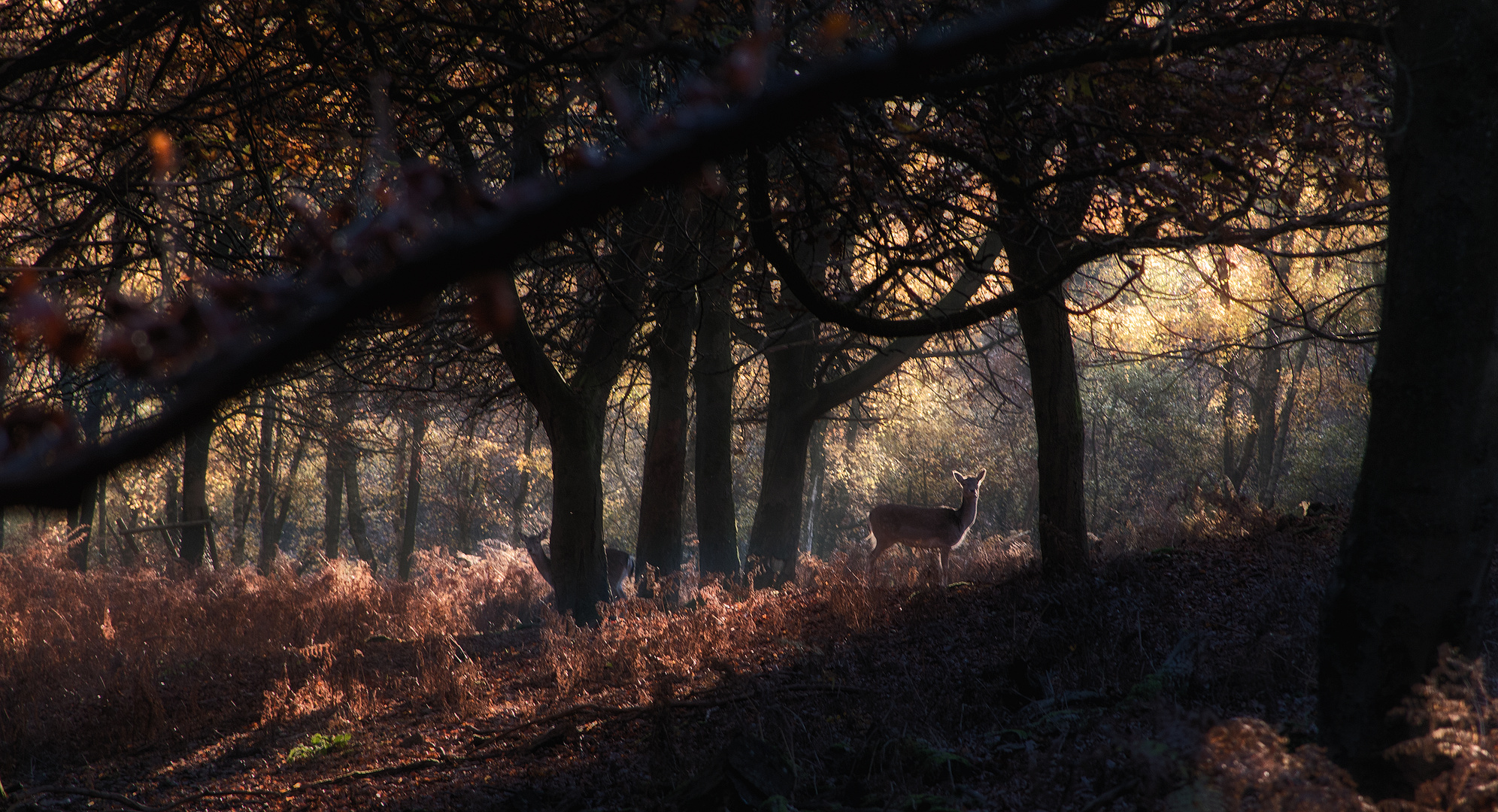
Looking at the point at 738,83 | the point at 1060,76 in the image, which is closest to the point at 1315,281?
the point at 1060,76

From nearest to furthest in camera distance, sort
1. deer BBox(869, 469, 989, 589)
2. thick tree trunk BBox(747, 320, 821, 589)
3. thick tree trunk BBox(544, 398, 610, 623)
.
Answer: thick tree trunk BBox(544, 398, 610, 623) → deer BBox(869, 469, 989, 589) → thick tree trunk BBox(747, 320, 821, 589)

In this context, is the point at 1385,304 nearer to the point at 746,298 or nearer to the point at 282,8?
the point at 282,8

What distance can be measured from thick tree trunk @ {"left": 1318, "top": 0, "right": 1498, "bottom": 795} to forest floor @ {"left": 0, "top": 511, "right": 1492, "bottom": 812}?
0.50m

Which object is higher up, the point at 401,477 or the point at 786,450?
the point at 401,477

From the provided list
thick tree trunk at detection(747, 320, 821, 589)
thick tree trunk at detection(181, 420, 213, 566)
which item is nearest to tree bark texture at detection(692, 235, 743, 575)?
thick tree trunk at detection(747, 320, 821, 589)

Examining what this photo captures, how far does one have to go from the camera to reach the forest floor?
4.70 meters

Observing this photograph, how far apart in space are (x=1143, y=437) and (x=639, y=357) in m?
18.7

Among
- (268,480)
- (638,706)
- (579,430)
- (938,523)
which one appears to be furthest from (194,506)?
(638,706)

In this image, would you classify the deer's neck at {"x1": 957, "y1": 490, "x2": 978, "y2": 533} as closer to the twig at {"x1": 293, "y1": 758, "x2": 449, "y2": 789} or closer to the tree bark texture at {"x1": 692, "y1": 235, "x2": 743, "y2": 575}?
the tree bark texture at {"x1": 692, "y1": 235, "x2": 743, "y2": 575}

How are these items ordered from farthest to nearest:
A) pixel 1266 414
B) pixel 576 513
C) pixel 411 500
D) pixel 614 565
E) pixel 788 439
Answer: pixel 411 500 → pixel 1266 414 → pixel 788 439 → pixel 614 565 → pixel 576 513

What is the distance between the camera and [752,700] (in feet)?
22.0

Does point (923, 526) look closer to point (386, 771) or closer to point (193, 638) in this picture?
point (386, 771)

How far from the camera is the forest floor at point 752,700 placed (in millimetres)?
4699

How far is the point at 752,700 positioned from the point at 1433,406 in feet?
15.5
